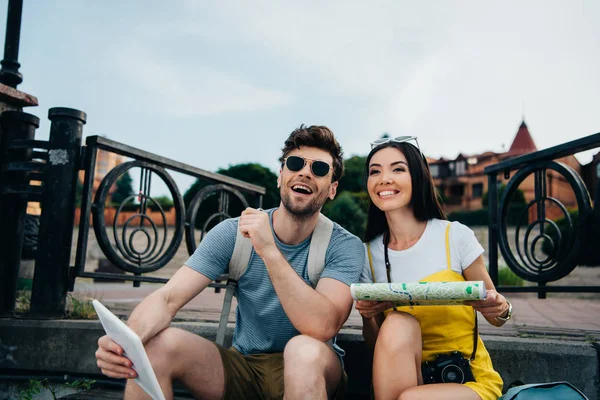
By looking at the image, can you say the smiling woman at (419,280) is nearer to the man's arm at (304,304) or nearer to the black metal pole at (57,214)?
the man's arm at (304,304)

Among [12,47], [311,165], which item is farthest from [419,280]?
[12,47]

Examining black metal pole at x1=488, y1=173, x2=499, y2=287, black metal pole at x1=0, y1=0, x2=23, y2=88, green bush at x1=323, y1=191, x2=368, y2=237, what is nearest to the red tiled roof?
green bush at x1=323, y1=191, x2=368, y2=237

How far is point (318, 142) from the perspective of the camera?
7.93 feet

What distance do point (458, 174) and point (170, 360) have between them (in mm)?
43153

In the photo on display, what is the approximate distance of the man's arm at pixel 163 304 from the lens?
1.95 m

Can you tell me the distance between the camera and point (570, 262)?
107 inches

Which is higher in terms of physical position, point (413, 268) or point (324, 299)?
point (413, 268)

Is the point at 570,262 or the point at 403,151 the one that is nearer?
the point at 403,151

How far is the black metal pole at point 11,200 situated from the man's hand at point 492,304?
107 inches

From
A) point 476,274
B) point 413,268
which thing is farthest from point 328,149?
point 476,274

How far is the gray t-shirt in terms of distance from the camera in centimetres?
223

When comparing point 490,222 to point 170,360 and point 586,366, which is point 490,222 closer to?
point 586,366

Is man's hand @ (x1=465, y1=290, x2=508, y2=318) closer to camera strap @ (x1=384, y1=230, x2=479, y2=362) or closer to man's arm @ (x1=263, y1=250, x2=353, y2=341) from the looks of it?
camera strap @ (x1=384, y1=230, x2=479, y2=362)

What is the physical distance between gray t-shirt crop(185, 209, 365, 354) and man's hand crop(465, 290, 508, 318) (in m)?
0.56
